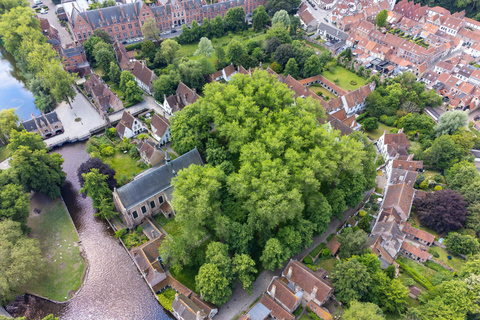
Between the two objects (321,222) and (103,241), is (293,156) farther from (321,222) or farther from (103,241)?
(103,241)

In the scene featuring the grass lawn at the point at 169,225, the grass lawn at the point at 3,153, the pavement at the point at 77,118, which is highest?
the pavement at the point at 77,118

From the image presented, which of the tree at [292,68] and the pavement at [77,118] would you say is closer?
the pavement at [77,118]

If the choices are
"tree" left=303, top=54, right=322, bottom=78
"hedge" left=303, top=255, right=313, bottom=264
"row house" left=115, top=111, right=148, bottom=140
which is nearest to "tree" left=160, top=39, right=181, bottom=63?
"row house" left=115, top=111, right=148, bottom=140

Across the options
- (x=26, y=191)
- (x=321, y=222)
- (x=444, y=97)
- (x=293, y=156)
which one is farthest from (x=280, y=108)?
(x=444, y=97)

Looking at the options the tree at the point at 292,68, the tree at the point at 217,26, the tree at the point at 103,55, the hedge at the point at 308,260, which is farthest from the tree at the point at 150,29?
the hedge at the point at 308,260

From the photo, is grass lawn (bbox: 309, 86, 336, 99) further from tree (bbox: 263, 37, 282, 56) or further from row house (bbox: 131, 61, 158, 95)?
row house (bbox: 131, 61, 158, 95)

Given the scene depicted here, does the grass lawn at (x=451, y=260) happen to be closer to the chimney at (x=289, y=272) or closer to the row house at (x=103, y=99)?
the chimney at (x=289, y=272)
